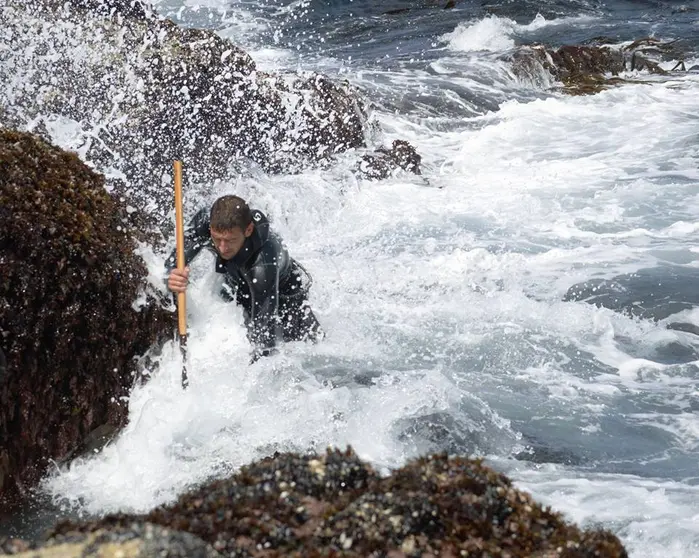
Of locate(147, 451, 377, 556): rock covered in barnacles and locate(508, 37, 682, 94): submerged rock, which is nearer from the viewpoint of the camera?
locate(147, 451, 377, 556): rock covered in barnacles

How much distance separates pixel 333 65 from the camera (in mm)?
19797

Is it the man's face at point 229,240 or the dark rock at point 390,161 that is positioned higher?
the man's face at point 229,240

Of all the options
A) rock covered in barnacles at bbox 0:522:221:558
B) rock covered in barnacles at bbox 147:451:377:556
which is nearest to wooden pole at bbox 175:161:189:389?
rock covered in barnacles at bbox 147:451:377:556

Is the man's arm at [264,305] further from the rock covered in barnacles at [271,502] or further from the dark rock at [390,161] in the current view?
the dark rock at [390,161]

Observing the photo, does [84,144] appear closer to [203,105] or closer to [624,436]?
[203,105]

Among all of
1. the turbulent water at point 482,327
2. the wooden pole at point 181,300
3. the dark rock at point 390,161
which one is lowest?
the turbulent water at point 482,327

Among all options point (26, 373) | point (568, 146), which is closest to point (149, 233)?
point (26, 373)

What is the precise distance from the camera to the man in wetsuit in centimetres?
577

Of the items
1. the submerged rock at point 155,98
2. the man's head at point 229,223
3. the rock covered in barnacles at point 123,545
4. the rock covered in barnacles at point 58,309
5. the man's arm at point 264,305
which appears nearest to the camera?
the rock covered in barnacles at point 123,545

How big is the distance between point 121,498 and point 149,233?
1.92 metres

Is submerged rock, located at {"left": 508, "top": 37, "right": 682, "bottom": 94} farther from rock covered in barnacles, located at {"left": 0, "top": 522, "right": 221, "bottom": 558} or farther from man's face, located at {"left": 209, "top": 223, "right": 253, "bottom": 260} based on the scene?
rock covered in barnacles, located at {"left": 0, "top": 522, "right": 221, "bottom": 558}

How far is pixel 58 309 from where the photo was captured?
4836 mm

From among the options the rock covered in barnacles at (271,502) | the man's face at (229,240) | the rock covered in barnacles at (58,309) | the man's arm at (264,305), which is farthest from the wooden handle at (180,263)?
the rock covered in barnacles at (271,502)

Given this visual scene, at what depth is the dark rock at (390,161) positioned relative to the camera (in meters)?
12.2
